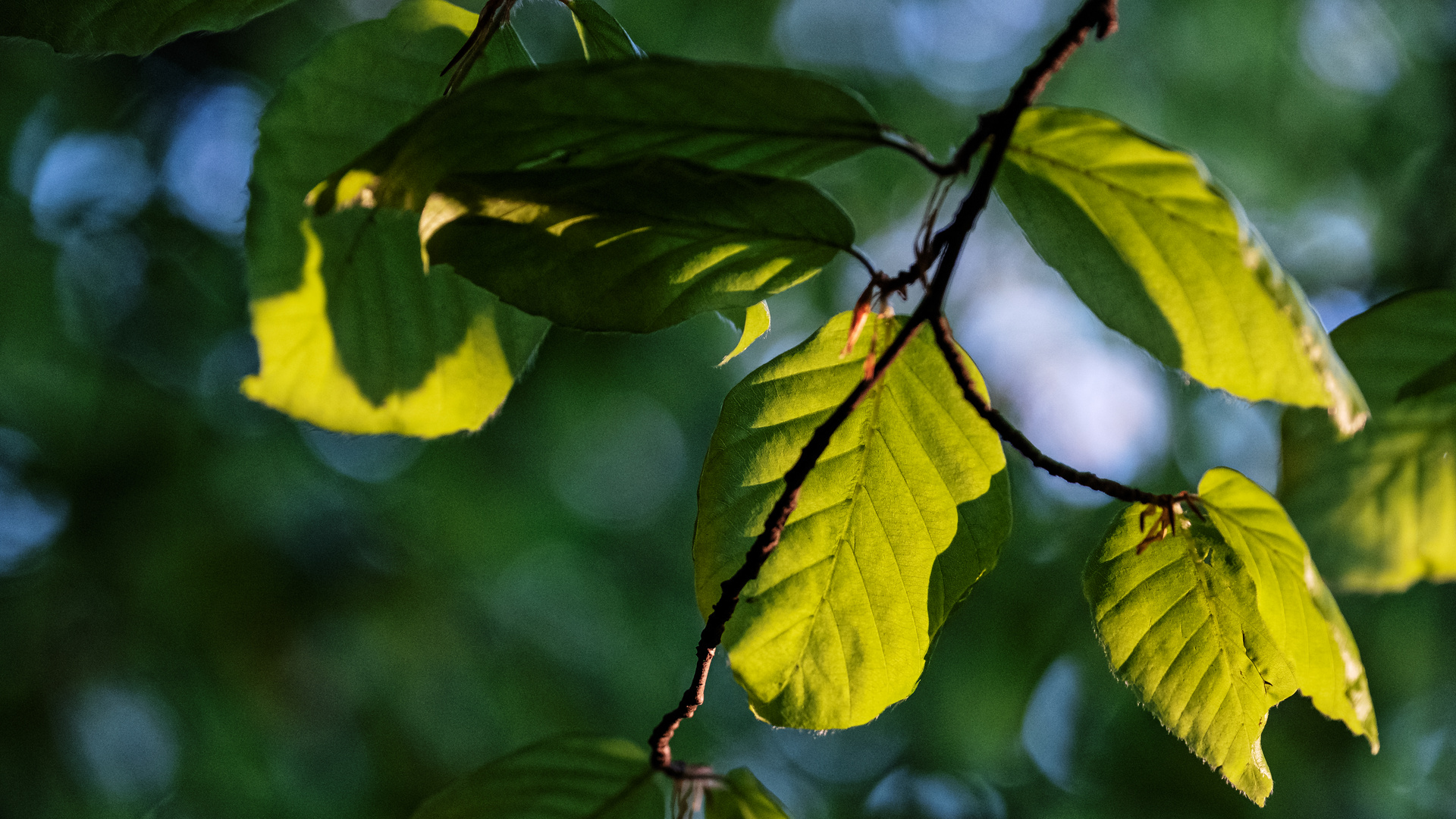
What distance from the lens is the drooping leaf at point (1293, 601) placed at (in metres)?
0.46

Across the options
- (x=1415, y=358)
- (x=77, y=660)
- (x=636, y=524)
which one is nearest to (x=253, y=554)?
(x=77, y=660)

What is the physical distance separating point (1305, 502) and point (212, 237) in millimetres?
3348

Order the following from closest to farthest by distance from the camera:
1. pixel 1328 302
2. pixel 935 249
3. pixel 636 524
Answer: pixel 935 249 < pixel 1328 302 < pixel 636 524

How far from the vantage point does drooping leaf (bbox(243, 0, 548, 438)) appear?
51 cm

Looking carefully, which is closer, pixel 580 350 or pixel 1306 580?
pixel 1306 580

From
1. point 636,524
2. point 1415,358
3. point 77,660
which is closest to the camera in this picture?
point 1415,358

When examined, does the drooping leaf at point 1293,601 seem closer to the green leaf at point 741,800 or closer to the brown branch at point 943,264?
the brown branch at point 943,264

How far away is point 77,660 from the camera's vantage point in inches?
114

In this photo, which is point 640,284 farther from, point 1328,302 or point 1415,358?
point 1328,302

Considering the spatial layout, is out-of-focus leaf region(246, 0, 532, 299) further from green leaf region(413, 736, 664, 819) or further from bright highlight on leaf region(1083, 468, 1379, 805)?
bright highlight on leaf region(1083, 468, 1379, 805)

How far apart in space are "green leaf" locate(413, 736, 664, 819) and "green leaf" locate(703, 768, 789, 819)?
0.13ft

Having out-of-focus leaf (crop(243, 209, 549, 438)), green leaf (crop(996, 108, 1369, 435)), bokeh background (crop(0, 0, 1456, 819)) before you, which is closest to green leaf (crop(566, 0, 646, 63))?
out-of-focus leaf (crop(243, 209, 549, 438))

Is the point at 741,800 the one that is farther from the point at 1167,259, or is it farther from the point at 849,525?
the point at 1167,259

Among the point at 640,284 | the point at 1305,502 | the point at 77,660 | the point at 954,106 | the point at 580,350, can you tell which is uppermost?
the point at 640,284
